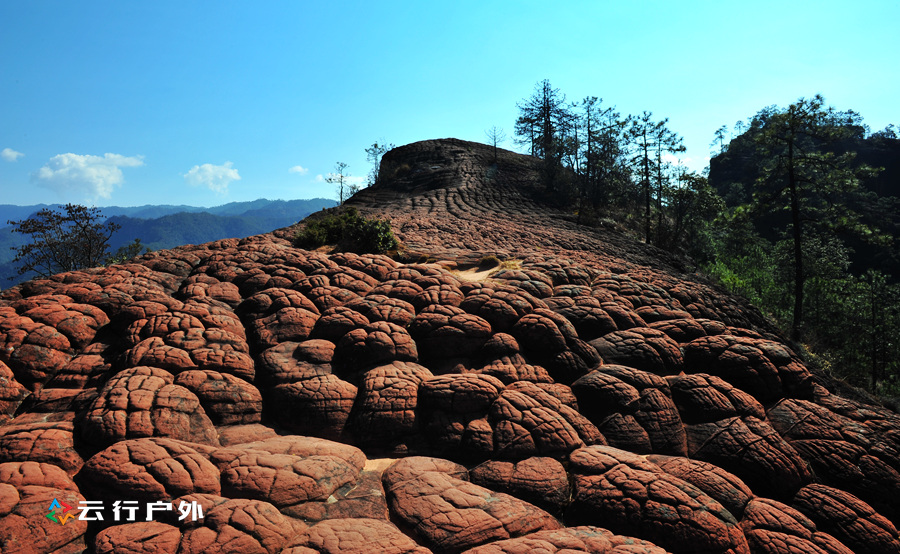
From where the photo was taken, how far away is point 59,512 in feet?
11.2

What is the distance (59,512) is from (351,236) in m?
8.70

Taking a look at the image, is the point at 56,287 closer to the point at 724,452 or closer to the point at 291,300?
the point at 291,300

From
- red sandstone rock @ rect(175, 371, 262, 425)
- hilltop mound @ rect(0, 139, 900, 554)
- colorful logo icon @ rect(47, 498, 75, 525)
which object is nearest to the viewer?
colorful logo icon @ rect(47, 498, 75, 525)

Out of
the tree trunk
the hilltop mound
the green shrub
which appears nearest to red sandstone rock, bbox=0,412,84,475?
the hilltop mound

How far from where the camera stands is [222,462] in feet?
13.6

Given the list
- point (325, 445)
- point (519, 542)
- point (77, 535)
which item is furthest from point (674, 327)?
point (77, 535)

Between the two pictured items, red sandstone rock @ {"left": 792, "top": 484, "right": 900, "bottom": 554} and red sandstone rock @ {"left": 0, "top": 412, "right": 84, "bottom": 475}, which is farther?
red sandstone rock @ {"left": 792, "top": 484, "right": 900, "bottom": 554}

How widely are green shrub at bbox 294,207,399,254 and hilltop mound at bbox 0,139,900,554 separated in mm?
2450

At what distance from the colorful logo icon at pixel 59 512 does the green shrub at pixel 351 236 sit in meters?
8.08

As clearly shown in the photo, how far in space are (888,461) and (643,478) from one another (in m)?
4.04

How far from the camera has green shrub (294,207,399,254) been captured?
1122 cm

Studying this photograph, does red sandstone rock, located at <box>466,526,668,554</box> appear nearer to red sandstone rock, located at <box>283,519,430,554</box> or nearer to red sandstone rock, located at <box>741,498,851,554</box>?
red sandstone rock, located at <box>283,519,430,554</box>

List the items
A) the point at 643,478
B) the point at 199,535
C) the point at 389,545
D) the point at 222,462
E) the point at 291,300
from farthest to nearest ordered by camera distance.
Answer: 1. the point at 291,300
2. the point at 643,478
3. the point at 222,462
4. the point at 389,545
5. the point at 199,535

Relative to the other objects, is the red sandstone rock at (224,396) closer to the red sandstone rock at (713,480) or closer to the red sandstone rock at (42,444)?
the red sandstone rock at (42,444)
